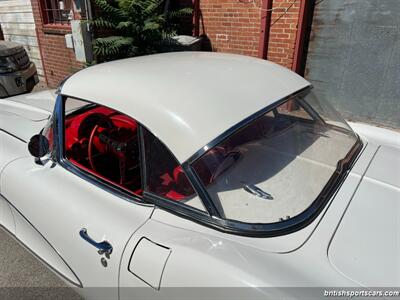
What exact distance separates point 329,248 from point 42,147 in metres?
1.79

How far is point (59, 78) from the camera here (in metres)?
7.01

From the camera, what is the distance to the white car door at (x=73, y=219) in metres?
1.46

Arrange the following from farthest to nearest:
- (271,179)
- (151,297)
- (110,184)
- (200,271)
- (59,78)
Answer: (59,78)
(110,184)
(271,179)
(151,297)
(200,271)

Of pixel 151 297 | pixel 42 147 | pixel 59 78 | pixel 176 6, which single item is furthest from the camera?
pixel 59 78

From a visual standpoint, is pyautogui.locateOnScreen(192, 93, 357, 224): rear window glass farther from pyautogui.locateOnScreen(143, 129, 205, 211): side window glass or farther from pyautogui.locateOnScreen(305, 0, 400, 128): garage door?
pyautogui.locateOnScreen(305, 0, 400, 128): garage door

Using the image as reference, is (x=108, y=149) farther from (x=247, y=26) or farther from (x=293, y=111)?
(x=247, y=26)

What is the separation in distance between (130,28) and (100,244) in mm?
4754

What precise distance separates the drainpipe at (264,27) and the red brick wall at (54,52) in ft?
11.8

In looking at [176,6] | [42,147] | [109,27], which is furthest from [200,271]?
[176,6]

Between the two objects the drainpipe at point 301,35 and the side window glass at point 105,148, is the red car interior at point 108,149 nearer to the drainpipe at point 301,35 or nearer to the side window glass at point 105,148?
the side window glass at point 105,148

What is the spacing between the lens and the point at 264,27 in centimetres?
514

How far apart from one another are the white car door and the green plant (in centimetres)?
376

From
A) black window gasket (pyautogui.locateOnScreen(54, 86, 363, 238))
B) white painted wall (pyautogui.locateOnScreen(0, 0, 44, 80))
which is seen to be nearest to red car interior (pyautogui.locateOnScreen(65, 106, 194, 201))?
black window gasket (pyautogui.locateOnScreen(54, 86, 363, 238))

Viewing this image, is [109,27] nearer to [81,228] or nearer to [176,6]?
[176,6]
